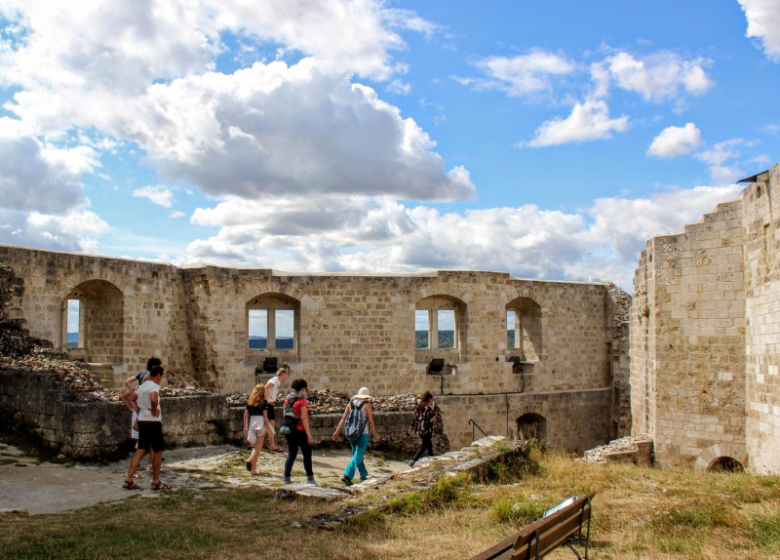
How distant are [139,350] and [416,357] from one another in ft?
23.2

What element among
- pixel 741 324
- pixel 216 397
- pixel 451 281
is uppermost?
pixel 451 281

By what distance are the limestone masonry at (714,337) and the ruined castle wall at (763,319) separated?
2cm

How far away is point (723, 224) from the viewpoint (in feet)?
42.1

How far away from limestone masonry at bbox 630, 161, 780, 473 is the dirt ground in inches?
244

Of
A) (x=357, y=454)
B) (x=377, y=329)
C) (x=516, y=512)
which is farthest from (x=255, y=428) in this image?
(x=377, y=329)

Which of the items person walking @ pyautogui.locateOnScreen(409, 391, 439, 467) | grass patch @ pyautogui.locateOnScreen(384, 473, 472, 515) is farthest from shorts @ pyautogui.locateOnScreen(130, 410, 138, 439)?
person walking @ pyautogui.locateOnScreen(409, 391, 439, 467)

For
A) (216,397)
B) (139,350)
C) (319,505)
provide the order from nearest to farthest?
(319,505)
(216,397)
(139,350)

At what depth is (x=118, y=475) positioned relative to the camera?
26.2ft

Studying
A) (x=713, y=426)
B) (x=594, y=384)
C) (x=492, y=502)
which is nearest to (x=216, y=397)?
(x=492, y=502)

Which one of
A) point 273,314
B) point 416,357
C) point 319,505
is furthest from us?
point 416,357

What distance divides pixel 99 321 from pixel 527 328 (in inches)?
433

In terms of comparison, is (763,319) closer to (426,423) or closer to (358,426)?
(426,423)

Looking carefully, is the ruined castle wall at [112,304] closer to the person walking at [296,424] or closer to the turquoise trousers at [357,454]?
the person walking at [296,424]

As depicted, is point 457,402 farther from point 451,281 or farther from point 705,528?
point 705,528
